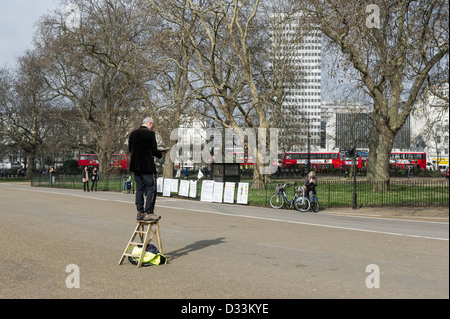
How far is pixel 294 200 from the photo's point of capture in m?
20.3

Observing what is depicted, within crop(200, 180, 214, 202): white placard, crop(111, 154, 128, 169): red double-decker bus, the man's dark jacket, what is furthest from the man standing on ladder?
crop(111, 154, 128, 169): red double-decker bus

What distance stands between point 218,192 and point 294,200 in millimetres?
5291

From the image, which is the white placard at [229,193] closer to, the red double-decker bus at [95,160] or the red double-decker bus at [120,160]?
the red double-decker bus at [120,160]

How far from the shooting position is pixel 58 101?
56.3 m

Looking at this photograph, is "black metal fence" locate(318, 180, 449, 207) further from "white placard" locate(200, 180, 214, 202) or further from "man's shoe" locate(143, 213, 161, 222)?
"man's shoe" locate(143, 213, 161, 222)

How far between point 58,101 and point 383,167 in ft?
140

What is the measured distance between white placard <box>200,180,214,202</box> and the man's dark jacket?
57.2 ft

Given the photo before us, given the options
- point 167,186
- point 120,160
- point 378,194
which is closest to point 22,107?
point 120,160

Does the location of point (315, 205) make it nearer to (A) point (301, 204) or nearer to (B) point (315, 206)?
(B) point (315, 206)

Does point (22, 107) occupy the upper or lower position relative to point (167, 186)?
upper

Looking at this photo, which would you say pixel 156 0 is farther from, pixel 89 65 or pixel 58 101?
pixel 58 101

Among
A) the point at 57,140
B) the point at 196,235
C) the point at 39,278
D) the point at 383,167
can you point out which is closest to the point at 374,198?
the point at 383,167

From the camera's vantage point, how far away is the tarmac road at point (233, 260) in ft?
18.7

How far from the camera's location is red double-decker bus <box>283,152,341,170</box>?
72.2 meters
